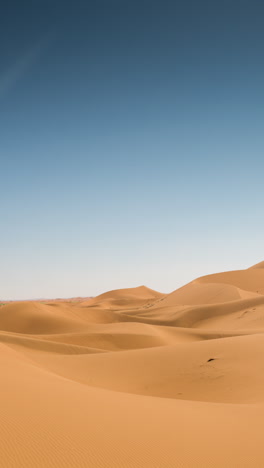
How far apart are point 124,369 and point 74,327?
667 inches

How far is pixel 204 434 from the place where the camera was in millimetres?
4832

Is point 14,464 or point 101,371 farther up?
point 14,464

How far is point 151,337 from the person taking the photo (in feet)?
71.1

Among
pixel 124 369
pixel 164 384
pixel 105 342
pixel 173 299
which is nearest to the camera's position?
pixel 164 384

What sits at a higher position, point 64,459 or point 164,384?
point 64,459

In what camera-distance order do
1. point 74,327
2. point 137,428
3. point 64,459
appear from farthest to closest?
point 74,327 < point 137,428 < point 64,459

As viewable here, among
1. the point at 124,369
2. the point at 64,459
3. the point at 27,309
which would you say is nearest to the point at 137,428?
the point at 64,459

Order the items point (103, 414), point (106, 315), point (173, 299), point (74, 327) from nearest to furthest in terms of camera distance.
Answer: point (103, 414) < point (74, 327) < point (106, 315) < point (173, 299)

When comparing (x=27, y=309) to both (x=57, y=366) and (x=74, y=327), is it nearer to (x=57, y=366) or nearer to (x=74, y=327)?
(x=74, y=327)

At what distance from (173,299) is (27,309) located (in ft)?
70.2

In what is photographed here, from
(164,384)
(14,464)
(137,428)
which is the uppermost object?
(14,464)

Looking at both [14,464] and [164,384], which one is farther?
[164,384]

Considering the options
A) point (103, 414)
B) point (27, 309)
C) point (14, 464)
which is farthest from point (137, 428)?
point (27, 309)

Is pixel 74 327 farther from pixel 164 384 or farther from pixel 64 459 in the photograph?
pixel 64 459
